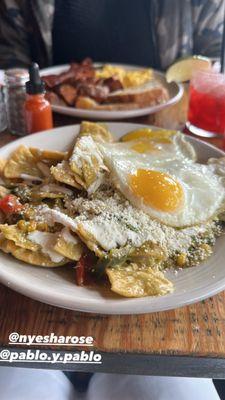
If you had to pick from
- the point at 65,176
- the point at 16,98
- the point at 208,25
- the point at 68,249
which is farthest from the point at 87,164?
the point at 208,25

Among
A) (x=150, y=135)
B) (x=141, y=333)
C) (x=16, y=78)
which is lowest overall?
(x=141, y=333)

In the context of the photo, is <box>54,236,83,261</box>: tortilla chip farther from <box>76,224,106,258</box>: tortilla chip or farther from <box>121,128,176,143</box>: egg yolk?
<box>121,128,176,143</box>: egg yolk

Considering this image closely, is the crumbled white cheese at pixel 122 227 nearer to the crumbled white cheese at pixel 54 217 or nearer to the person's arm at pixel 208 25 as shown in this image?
the crumbled white cheese at pixel 54 217

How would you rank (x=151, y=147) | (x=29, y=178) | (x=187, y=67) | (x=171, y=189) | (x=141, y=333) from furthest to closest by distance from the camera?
1. (x=187, y=67)
2. (x=151, y=147)
3. (x=29, y=178)
4. (x=171, y=189)
5. (x=141, y=333)

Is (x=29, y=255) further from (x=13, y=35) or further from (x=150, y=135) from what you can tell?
(x=13, y=35)

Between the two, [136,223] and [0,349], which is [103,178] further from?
[0,349]
